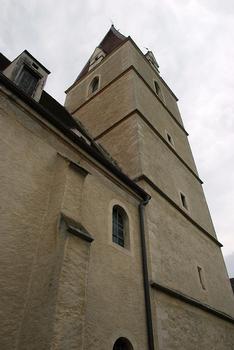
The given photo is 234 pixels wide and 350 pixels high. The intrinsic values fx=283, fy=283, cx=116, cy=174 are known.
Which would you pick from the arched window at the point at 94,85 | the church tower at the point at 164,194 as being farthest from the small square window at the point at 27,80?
the arched window at the point at 94,85

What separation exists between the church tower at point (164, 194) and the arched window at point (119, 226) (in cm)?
72

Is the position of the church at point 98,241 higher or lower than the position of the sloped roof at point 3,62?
lower

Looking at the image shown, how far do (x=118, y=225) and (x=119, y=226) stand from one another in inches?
1.7

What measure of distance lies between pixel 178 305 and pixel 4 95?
20.3 ft

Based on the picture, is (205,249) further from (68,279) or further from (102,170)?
(68,279)

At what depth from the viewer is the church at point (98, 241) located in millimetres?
4004

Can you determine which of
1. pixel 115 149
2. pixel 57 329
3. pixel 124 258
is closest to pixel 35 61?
pixel 115 149

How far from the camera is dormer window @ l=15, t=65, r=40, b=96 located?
265 inches

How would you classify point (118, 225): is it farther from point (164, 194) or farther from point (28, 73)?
point (28, 73)

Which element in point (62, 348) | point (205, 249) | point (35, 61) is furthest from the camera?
point (205, 249)

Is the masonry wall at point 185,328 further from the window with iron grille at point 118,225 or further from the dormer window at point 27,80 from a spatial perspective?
the dormer window at point 27,80

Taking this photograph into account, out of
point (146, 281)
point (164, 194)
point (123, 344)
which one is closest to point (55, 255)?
point (123, 344)

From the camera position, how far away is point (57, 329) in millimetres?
A: 3516

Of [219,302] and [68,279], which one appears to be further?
[219,302]
